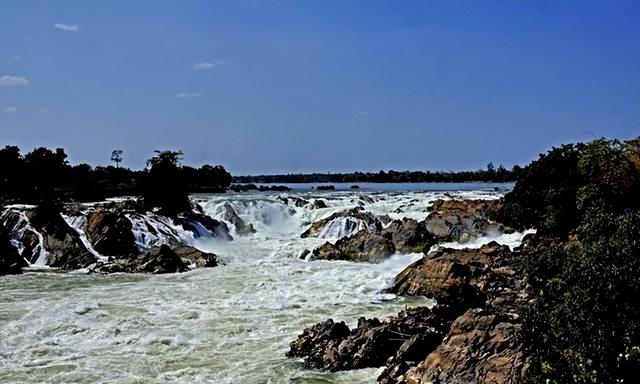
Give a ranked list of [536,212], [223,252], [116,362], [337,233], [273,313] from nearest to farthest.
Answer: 1. [116,362]
2. [273,313]
3. [536,212]
4. [223,252]
5. [337,233]

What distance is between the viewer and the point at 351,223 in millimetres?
38562

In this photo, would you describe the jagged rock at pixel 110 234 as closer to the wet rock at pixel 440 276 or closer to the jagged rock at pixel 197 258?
the jagged rock at pixel 197 258

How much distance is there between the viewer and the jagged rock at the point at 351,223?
3816 cm

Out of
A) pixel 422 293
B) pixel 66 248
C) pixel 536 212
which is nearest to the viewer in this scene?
pixel 422 293

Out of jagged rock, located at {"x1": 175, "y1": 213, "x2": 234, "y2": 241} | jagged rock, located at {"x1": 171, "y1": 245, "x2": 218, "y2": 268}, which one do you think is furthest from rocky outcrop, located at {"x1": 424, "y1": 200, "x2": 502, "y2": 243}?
jagged rock, located at {"x1": 175, "y1": 213, "x2": 234, "y2": 241}

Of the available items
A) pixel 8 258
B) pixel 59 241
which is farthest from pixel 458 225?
pixel 8 258

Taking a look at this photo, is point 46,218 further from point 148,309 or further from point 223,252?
point 148,309

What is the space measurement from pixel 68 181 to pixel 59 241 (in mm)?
26199

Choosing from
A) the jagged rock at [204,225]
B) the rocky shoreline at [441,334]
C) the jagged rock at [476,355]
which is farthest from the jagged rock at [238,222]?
the jagged rock at [476,355]

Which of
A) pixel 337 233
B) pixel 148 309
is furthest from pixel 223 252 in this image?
pixel 148 309

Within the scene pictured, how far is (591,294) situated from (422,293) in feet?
40.6

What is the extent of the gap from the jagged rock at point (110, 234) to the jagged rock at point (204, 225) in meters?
4.79

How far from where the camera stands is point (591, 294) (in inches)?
350

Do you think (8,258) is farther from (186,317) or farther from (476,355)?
(476,355)
